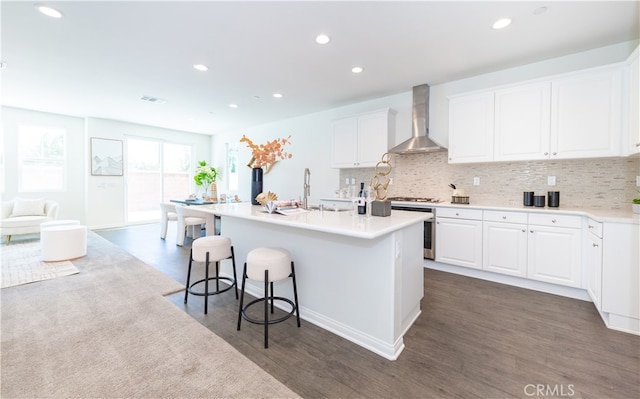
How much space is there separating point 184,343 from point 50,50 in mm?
3599

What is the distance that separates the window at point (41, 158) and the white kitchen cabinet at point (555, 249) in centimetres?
887

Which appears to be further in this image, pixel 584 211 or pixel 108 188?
pixel 108 188

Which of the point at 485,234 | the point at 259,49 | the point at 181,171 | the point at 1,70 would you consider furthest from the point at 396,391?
the point at 181,171

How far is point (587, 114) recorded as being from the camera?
2.78m

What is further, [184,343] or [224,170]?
[224,170]

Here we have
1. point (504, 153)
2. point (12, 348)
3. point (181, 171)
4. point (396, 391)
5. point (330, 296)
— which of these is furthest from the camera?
point (181, 171)

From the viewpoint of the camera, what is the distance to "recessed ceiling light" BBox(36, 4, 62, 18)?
2303 mm

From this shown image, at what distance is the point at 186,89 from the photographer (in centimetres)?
433

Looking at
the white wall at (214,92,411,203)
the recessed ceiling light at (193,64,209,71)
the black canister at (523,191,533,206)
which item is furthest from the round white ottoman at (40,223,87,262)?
the black canister at (523,191,533,206)

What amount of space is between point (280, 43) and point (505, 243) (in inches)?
131

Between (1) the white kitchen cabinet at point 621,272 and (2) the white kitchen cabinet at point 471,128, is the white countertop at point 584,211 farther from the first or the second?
(2) the white kitchen cabinet at point 471,128

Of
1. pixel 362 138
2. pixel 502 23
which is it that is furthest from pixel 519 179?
pixel 362 138

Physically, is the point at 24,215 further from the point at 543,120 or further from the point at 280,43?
the point at 543,120

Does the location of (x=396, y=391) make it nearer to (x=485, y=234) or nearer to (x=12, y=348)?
(x=485, y=234)
